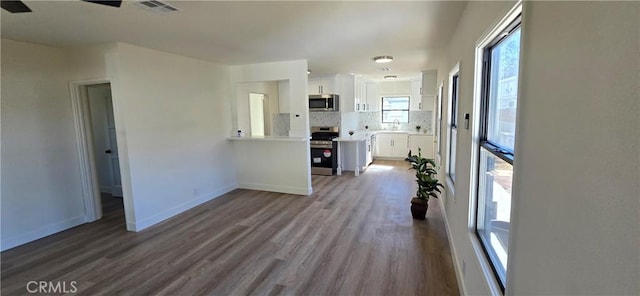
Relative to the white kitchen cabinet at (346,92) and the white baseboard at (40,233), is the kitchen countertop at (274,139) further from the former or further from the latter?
the white baseboard at (40,233)

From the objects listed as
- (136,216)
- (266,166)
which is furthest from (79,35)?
(266,166)

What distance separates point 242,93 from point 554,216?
549 centimetres

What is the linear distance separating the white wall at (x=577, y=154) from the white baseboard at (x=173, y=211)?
409 cm

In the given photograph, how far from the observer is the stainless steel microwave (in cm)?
675

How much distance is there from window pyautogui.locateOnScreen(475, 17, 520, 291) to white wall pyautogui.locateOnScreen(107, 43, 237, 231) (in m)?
3.88

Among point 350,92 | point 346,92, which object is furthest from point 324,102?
point 350,92

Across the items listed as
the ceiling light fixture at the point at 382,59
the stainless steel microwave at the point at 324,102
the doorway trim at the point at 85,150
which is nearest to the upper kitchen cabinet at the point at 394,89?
the stainless steel microwave at the point at 324,102

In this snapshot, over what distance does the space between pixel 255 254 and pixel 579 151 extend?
9.61 feet

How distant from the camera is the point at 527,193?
1.03 m

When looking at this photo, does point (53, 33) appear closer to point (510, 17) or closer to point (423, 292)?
point (510, 17)

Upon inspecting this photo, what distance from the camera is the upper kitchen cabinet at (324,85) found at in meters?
6.75

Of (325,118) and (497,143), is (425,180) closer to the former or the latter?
(497,143)

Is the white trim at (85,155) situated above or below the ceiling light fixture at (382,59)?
below

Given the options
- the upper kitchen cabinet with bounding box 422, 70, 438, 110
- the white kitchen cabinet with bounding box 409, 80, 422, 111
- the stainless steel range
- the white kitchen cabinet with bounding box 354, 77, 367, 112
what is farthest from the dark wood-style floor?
the white kitchen cabinet with bounding box 409, 80, 422, 111
